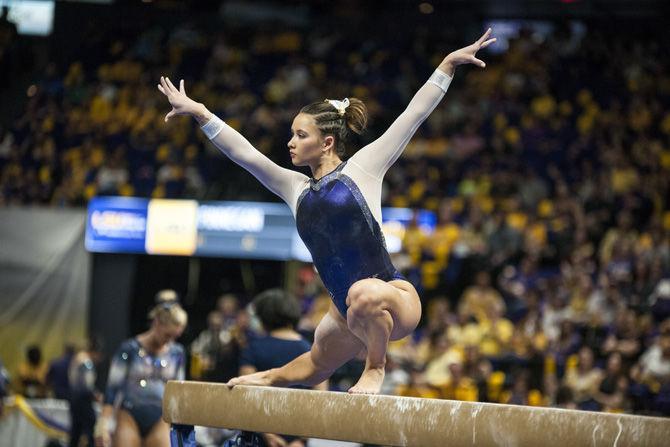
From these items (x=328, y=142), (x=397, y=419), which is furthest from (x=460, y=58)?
(x=397, y=419)

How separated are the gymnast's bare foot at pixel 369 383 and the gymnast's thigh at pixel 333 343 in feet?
0.70

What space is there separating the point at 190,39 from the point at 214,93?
6.11 feet

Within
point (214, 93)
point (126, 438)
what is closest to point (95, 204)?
point (214, 93)

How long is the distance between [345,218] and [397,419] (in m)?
0.85

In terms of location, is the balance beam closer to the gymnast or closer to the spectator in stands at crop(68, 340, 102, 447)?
the gymnast

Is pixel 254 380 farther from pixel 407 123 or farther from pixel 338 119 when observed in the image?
pixel 407 123

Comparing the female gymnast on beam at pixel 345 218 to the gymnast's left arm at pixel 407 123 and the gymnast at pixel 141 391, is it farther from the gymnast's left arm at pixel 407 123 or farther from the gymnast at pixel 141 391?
the gymnast at pixel 141 391

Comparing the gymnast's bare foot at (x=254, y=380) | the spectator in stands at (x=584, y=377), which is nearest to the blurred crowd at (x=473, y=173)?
the spectator in stands at (x=584, y=377)

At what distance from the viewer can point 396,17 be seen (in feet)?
61.1

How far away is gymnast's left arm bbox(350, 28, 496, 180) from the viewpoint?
159 inches

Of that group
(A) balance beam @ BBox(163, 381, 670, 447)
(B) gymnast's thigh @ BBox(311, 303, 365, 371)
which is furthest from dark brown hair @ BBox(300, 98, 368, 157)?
(A) balance beam @ BBox(163, 381, 670, 447)

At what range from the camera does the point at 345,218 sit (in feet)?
13.0

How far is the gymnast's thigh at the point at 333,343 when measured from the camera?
4.10m

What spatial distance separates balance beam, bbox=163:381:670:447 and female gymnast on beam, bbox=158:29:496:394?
0.40 ft
